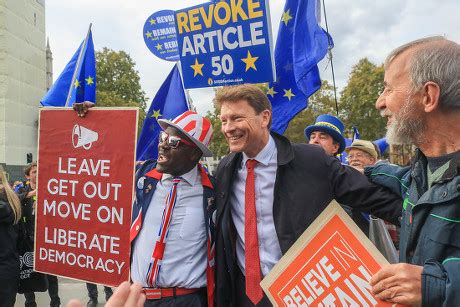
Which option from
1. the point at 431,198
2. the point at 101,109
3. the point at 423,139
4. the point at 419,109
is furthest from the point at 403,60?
the point at 101,109

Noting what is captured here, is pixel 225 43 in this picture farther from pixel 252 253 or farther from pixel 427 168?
pixel 427 168

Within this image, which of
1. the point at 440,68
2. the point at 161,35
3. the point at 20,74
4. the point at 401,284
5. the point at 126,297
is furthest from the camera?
the point at 20,74

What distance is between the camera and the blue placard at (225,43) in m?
3.71

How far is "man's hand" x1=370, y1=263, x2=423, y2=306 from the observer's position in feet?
4.06

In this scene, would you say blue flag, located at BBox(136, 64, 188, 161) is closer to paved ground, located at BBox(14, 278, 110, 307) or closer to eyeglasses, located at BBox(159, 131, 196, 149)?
eyeglasses, located at BBox(159, 131, 196, 149)

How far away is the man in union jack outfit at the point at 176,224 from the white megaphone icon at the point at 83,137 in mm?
407

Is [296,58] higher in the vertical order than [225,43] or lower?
lower

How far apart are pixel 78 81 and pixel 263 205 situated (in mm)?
3576

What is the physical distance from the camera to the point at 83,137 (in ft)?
9.33

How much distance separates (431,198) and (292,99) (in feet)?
8.52

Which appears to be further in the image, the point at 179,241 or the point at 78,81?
the point at 78,81

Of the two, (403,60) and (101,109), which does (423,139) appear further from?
(101,109)

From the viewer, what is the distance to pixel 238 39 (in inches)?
150

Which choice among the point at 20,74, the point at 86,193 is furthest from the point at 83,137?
the point at 20,74
